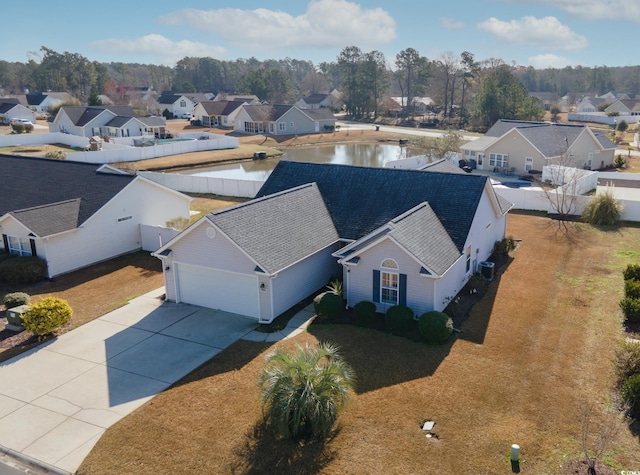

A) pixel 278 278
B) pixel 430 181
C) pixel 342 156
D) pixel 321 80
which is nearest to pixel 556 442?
pixel 278 278

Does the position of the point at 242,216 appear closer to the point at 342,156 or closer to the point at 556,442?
the point at 556,442

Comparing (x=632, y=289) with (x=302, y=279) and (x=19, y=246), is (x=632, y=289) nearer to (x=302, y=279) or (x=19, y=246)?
(x=302, y=279)

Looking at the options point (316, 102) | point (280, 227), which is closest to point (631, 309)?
point (280, 227)

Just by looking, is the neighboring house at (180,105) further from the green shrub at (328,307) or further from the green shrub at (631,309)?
the green shrub at (631,309)

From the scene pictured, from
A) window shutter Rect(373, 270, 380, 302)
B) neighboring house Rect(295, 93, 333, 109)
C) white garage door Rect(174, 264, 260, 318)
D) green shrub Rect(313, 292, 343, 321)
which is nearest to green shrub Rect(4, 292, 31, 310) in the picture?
white garage door Rect(174, 264, 260, 318)

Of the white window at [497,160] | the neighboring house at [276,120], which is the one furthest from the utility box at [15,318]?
the neighboring house at [276,120]
